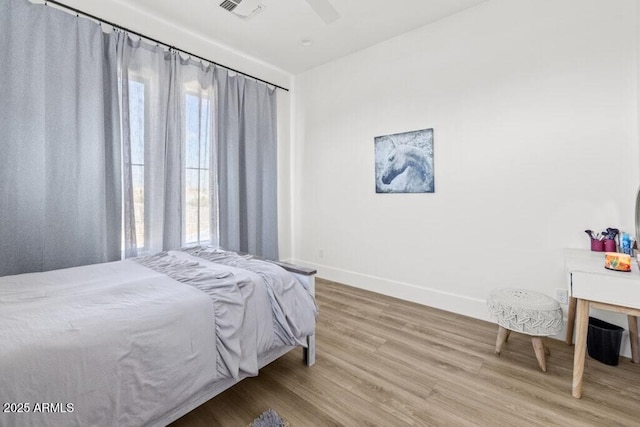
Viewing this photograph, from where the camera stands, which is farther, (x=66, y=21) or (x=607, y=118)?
(x=66, y=21)

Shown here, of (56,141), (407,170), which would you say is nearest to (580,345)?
(407,170)

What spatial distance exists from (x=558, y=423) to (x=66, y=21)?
432cm

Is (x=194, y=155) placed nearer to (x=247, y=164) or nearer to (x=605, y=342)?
(x=247, y=164)

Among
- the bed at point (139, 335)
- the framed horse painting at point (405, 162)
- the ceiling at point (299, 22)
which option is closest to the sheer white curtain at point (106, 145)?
the ceiling at point (299, 22)

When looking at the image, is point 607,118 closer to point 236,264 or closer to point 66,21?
point 236,264

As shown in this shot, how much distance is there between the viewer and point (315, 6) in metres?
2.61

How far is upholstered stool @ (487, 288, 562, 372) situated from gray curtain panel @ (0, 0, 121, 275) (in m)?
3.22

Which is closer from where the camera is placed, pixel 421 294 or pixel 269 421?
pixel 269 421

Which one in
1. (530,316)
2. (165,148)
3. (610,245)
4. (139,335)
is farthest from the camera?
(165,148)

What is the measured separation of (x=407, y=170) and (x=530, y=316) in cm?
178

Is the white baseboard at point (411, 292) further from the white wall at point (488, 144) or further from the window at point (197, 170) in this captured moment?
the window at point (197, 170)

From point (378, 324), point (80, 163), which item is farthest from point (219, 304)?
point (80, 163)

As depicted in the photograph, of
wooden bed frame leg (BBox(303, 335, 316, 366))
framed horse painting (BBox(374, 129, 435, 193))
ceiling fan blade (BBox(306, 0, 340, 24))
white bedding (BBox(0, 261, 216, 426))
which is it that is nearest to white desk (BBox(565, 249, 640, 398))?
framed horse painting (BBox(374, 129, 435, 193))

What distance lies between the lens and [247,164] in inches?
140
